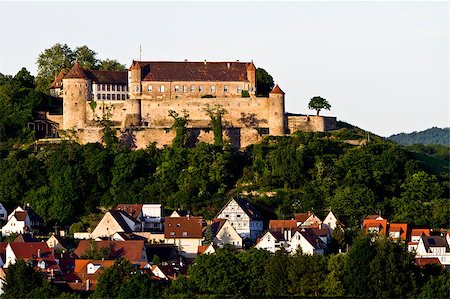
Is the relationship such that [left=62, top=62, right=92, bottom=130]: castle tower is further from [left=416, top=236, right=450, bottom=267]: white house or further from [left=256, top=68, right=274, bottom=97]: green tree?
[left=416, top=236, right=450, bottom=267]: white house

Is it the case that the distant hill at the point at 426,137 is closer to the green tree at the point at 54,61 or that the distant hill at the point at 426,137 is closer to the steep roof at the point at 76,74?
the green tree at the point at 54,61

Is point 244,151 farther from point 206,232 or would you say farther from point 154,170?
point 206,232

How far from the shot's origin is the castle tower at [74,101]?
2805 inches

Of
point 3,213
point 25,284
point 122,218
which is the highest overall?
point 3,213

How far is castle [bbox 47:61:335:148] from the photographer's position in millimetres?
70562

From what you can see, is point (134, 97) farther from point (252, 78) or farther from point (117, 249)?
point (117, 249)

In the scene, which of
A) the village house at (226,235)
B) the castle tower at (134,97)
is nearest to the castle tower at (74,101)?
the castle tower at (134,97)

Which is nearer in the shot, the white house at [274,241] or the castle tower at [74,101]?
the white house at [274,241]

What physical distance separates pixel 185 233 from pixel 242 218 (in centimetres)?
306

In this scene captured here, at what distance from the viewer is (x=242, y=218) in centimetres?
6256

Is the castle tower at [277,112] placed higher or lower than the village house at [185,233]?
higher

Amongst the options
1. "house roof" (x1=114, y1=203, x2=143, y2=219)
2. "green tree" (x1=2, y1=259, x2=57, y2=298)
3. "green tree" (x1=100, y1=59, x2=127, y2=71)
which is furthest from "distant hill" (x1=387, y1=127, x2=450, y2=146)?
"green tree" (x1=2, y1=259, x2=57, y2=298)

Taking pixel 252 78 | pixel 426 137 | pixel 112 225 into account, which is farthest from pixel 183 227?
pixel 426 137

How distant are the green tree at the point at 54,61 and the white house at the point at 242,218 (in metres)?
20.8
